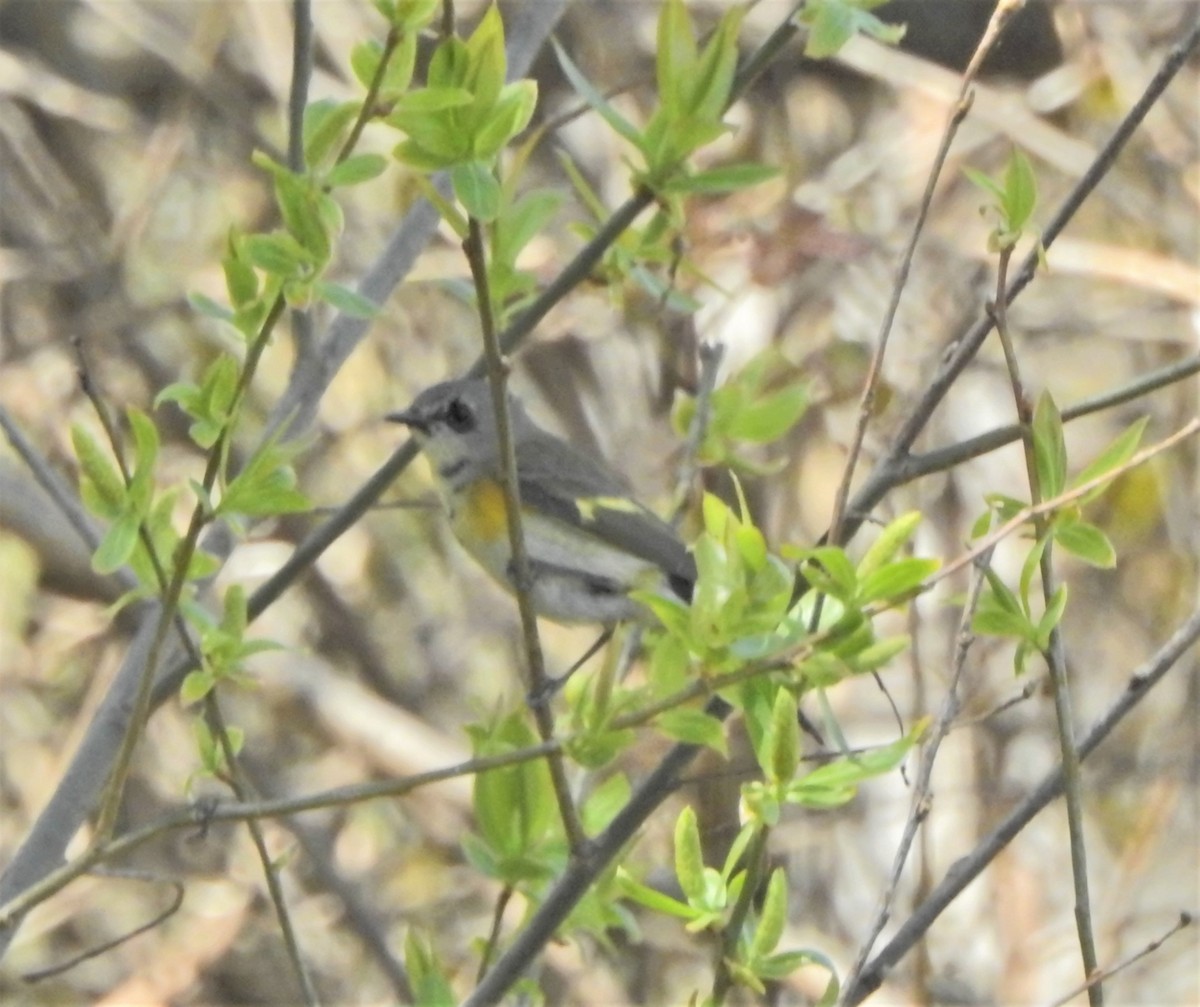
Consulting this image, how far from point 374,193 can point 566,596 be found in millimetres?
2844

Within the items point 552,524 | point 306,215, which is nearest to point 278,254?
point 306,215

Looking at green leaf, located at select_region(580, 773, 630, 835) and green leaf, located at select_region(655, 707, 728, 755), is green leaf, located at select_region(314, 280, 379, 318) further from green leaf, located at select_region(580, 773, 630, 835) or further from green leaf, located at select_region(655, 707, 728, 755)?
green leaf, located at select_region(580, 773, 630, 835)

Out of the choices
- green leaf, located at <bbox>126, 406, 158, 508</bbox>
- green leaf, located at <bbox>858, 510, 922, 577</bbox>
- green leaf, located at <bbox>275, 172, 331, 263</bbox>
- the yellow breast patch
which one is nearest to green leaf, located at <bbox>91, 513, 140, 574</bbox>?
green leaf, located at <bbox>126, 406, 158, 508</bbox>

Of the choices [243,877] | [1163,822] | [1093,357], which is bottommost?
[243,877]

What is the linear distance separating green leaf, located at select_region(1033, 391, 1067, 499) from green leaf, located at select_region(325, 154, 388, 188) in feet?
2.22

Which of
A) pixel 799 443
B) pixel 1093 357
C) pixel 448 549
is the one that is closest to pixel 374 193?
pixel 448 549

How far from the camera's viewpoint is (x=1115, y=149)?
174 cm

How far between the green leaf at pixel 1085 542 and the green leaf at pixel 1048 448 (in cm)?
4

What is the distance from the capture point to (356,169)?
5.55 ft

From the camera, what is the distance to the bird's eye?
3309 millimetres

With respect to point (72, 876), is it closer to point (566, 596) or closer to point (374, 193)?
point (566, 596)

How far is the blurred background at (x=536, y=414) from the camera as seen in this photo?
16.9 ft

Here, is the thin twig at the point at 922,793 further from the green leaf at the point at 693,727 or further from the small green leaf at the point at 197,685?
the small green leaf at the point at 197,685

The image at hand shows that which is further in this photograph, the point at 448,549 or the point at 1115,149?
the point at 448,549
